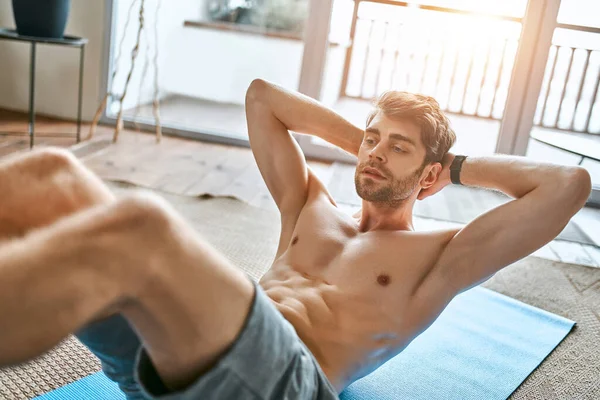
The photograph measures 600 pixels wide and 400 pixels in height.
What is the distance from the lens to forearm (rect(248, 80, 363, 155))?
1.77 m

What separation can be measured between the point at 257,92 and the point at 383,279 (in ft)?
2.23

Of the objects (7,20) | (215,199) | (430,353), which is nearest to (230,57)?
(7,20)

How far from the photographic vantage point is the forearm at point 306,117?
69.7 inches

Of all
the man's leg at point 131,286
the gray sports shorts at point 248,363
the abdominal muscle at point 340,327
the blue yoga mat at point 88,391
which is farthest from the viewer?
the blue yoga mat at point 88,391

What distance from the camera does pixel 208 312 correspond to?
92 centimetres

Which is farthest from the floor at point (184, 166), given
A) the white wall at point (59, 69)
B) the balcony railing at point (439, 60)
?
the balcony railing at point (439, 60)

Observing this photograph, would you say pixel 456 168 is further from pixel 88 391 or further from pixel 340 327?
pixel 88 391

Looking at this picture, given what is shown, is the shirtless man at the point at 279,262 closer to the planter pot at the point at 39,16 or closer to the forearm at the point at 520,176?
the forearm at the point at 520,176

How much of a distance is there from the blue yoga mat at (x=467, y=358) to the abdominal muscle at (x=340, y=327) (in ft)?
0.89

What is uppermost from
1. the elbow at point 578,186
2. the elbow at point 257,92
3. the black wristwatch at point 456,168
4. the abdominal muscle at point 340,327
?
the elbow at point 257,92

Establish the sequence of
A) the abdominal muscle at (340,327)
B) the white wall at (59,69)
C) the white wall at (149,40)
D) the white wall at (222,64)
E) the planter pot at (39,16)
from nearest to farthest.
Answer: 1. the abdominal muscle at (340,327)
2. the planter pot at (39,16)
3. the white wall at (59,69)
4. the white wall at (149,40)
5. the white wall at (222,64)

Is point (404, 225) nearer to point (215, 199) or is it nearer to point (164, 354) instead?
point (164, 354)

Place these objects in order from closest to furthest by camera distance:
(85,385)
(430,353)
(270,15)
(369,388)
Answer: (85,385) < (369,388) < (430,353) < (270,15)

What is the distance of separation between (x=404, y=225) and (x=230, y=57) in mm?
3367
